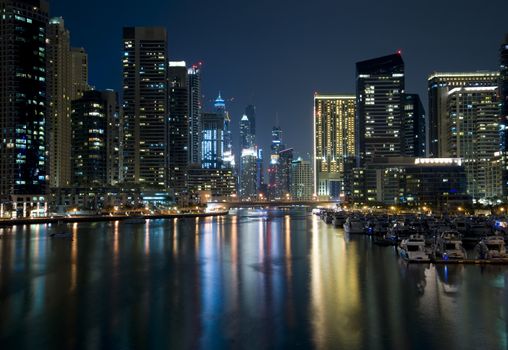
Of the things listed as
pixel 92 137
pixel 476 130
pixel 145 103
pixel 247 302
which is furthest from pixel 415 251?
pixel 476 130

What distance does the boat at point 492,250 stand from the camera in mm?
42969

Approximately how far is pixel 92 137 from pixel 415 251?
15448 cm

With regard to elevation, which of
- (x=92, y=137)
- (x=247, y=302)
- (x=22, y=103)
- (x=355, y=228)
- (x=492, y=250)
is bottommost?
(x=247, y=302)

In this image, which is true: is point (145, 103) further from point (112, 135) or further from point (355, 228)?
point (355, 228)

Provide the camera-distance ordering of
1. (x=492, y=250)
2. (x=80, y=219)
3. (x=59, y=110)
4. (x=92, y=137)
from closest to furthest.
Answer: (x=492, y=250) < (x=80, y=219) < (x=92, y=137) < (x=59, y=110)

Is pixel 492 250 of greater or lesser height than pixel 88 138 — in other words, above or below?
below

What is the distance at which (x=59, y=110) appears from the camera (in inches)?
7426

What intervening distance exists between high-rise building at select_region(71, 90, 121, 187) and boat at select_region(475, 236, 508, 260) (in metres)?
148

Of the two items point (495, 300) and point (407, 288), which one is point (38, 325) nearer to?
point (407, 288)

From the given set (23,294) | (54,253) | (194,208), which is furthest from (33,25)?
(23,294)

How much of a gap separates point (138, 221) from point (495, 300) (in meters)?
98.8

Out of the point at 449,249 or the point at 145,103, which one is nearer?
the point at 449,249

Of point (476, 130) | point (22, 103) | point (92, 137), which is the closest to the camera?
point (22, 103)

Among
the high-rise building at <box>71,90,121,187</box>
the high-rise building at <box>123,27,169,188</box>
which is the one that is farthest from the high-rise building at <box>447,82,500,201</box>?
the high-rise building at <box>71,90,121,187</box>
